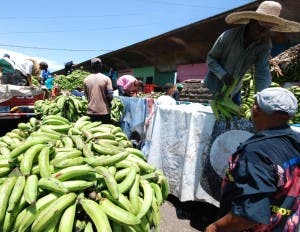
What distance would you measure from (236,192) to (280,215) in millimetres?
307

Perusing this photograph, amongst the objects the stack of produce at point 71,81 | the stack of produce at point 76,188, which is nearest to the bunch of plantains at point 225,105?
the stack of produce at point 76,188

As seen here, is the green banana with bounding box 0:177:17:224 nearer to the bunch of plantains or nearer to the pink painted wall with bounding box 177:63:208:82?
the bunch of plantains

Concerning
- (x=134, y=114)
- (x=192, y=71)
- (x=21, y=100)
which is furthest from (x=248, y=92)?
(x=192, y=71)

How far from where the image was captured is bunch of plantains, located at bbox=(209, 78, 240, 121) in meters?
4.68

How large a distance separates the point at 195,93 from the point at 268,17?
560cm

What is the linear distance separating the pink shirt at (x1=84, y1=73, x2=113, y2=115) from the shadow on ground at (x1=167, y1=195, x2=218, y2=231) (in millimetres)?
2295

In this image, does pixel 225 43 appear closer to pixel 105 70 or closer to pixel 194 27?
pixel 194 27

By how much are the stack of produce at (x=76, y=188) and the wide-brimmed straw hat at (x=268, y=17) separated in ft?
7.09

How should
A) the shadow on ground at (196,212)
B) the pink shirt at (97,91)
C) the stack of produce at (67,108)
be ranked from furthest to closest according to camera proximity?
the stack of produce at (67,108) → the pink shirt at (97,91) → the shadow on ground at (196,212)

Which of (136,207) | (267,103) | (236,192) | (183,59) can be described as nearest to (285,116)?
(267,103)

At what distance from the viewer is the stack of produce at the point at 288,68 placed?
265 inches

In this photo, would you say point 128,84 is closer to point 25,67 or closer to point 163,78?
point 25,67

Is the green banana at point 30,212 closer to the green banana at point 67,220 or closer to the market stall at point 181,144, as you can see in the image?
the green banana at point 67,220

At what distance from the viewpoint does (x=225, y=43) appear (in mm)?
4719
